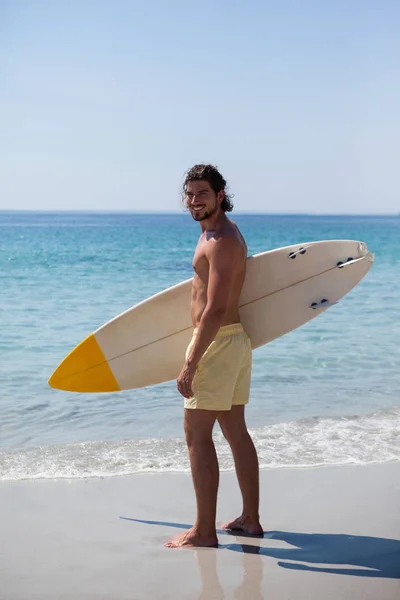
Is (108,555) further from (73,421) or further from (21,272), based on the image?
(21,272)

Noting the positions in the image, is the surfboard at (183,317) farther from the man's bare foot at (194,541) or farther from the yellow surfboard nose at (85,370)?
the man's bare foot at (194,541)

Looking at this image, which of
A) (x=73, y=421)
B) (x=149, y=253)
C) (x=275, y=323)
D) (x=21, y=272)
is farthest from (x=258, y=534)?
(x=149, y=253)

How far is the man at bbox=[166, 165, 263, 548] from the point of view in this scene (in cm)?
291

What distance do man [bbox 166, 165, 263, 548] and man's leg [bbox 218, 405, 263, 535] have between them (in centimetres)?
1

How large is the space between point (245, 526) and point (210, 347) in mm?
755

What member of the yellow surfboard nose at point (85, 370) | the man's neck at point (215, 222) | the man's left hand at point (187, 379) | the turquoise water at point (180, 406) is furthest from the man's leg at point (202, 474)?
the turquoise water at point (180, 406)

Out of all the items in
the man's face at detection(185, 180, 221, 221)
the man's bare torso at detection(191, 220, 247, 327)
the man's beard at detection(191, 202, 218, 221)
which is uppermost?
the man's face at detection(185, 180, 221, 221)

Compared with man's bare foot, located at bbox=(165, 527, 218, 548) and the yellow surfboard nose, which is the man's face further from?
man's bare foot, located at bbox=(165, 527, 218, 548)

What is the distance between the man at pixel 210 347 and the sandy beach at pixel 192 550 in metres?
0.24

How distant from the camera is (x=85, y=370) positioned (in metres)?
3.84

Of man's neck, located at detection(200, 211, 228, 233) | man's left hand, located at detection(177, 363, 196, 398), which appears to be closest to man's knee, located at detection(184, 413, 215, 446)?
man's left hand, located at detection(177, 363, 196, 398)

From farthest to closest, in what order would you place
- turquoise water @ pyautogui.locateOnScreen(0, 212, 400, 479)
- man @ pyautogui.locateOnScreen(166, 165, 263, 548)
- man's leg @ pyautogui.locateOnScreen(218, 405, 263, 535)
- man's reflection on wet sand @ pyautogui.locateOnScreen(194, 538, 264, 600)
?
turquoise water @ pyautogui.locateOnScreen(0, 212, 400, 479) < man's leg @ pyautogui.locateOnScreen(218, 405, 263, 535) < man @ pyautogui.locateOnScreen(166, 165, 263, 548) < man's reflection on wet sand @ pyautogui.locateOnScreen(194, 538, 264, 600)

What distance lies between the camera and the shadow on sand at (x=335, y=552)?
275 cm

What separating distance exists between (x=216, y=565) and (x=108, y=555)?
0.41 metres
